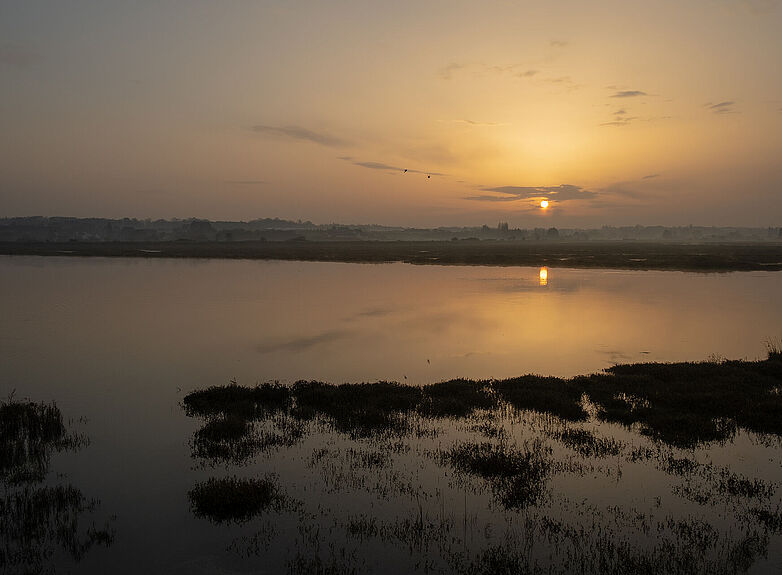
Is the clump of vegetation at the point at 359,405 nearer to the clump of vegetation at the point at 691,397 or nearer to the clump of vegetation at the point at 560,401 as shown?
the clump of vegetation at the point at 560,401

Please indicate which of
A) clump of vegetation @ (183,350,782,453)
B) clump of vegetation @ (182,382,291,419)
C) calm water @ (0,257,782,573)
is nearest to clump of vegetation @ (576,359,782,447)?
clump of vegetation @ (183,350,782,453)

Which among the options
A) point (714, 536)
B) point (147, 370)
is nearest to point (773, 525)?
point (714, 536)

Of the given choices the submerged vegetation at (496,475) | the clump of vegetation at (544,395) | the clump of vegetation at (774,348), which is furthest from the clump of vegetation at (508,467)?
the clump of vegetation at (774,348)

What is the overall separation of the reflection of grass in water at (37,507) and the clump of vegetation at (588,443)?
1223 centimetres

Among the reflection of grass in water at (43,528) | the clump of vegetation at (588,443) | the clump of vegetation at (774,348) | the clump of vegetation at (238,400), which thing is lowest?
the reflection of grass in water at (43,528)

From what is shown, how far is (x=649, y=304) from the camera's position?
4834 centimetres

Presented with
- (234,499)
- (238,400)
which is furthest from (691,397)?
(238,400)

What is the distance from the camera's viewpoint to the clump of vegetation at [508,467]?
12.3 meters

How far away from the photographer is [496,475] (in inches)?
524

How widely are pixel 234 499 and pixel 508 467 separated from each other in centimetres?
704

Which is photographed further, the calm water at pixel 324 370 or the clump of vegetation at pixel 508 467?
the clump of vegetation at pixel 508 467

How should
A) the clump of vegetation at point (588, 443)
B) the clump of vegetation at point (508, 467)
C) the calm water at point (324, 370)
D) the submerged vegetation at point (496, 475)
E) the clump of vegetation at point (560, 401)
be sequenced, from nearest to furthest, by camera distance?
1. the submerged vegetation at point (496, 475)
2. the calm water at point (324, 370)
3. the clump of vegetation at point (508, 467)
4. the clump of vegetation at point (588, 443)
5. the clump of vegetation at point (560, 401)

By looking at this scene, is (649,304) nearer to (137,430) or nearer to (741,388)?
(741,388)

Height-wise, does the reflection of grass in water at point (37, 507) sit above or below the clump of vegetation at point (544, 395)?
below
